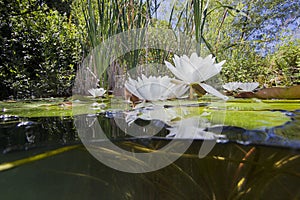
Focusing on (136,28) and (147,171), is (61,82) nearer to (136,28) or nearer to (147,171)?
(136,28)

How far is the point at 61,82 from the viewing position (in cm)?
235

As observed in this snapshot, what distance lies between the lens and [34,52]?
7.53 feet

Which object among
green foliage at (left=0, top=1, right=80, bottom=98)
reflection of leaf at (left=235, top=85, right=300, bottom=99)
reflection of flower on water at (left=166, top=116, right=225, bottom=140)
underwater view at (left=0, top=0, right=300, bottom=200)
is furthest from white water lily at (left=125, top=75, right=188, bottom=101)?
green foliage at (left=0, top=1, right=80, bottom=98)

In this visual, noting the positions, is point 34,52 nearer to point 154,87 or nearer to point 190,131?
Result: point 154,87

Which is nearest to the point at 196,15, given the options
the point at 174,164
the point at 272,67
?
the point at 174,164

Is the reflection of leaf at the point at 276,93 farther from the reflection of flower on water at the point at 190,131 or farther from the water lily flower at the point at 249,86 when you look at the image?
the reflection of flower on water at the point at 190,131

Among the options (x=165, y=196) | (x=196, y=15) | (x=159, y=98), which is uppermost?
(x=196, y=15)

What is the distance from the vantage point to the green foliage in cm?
214

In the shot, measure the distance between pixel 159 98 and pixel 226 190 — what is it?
6.5 inches

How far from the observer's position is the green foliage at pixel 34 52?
84.4 inches

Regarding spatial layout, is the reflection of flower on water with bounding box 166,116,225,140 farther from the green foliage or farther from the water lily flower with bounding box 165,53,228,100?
the green foliage

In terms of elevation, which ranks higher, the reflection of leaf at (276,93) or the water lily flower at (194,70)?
the water lily flower at (194,70)

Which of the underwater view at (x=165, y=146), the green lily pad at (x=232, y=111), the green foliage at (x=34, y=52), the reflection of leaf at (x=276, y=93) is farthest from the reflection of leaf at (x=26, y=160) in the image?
the green foliage at (x=34, y=52)

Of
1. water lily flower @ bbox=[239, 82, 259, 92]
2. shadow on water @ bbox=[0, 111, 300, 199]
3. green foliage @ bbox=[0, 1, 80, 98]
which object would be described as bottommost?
shadow on water @ bbox=[0, 111, 300, 199]
